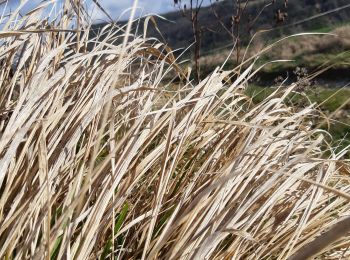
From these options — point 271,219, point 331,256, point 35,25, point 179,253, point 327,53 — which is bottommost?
point 327,53

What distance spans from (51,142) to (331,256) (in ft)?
3.13

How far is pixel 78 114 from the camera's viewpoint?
184 cm

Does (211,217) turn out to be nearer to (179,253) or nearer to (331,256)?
(179,253)

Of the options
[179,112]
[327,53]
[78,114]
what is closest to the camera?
[78,114]

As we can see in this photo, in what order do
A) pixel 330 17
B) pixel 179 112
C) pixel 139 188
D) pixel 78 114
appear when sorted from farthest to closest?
pixel 330 17, pixel 179 112, pixel 139 188, pixel 78 114

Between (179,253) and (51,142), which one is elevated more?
(51,142)

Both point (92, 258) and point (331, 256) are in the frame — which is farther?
point (331, 256)

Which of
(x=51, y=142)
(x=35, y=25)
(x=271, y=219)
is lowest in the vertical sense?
(x=271, y=219)

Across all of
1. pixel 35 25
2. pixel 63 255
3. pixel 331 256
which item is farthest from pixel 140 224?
pixel 35 25

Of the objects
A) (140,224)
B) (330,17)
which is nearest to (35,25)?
(140,224)

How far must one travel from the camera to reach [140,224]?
5.61 ft

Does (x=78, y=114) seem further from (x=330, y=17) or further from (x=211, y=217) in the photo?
(x=330, y=17)

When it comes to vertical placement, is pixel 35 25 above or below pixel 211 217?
above

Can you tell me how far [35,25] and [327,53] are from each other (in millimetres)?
52804
